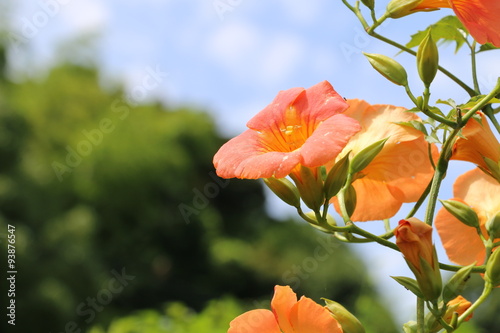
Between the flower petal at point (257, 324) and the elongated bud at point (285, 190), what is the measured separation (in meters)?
0.17

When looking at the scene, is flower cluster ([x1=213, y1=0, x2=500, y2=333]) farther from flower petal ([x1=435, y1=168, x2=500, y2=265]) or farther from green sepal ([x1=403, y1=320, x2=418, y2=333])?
flower petal ([x1=435, y1=168, x2=500, y2=265])

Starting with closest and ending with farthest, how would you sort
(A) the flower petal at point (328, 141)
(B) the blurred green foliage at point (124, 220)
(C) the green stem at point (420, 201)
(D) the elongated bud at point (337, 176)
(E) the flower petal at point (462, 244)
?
1. (A) the flower petal at point (328, 141)
2. (D) the elongated bud at point (337, 176)
3. (C) the green stem at point (420, 201)
4. (E) the flower petal at point (462, 244)
5. (B) the blurred green foliage at point (124, 220)

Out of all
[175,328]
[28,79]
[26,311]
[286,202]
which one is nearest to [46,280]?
[26,311]

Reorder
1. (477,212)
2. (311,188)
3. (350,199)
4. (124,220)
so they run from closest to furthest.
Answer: (311,188), (350,199), (477,212), (124,220)

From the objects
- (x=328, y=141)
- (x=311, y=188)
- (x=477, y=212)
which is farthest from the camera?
(x=477, y=212)

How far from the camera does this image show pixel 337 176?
3.34 ft

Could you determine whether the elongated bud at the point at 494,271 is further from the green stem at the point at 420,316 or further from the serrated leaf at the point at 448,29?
the serrated leaf at the point at 448,29

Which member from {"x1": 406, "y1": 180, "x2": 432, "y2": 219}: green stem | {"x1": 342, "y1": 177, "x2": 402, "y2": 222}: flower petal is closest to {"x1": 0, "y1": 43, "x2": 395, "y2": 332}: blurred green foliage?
{"x1": 342, "y1": 177, "x2": 402, "y2": 222}: flower petal

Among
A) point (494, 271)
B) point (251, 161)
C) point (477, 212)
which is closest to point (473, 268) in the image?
point (494, 271)

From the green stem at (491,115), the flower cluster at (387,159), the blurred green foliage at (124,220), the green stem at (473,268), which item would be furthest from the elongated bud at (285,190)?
the blurred green foliage at (124,220)

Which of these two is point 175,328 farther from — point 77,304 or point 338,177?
point 77,304

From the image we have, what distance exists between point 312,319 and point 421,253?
18 cm

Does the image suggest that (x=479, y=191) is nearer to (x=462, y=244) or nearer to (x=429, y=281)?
(x=462, y=244)

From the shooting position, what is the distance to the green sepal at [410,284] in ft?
3.20
